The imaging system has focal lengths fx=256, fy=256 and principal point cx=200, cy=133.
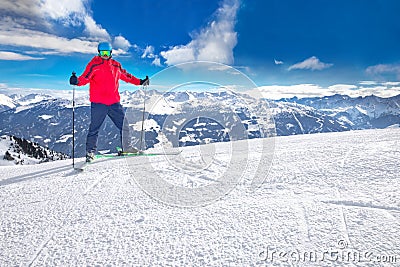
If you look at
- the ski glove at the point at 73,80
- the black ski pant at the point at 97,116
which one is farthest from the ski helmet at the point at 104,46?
the black ski pant at the point at 97,116

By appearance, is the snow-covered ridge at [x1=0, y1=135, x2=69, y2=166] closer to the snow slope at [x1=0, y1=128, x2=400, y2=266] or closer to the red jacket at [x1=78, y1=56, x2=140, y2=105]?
the red jacket at [x1=78, y1=56, x2=140, y2=105]

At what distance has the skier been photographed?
19.5ft

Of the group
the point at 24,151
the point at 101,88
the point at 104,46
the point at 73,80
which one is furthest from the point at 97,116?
the point at 24,151

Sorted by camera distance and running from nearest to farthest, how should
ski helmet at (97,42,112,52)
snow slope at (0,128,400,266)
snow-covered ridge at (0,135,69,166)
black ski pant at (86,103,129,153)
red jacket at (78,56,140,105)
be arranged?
1. snow slope at (0,128,400,266)
2. red jacket at (78,56,140,105)
3. ski helmet at (97,42,112,52)
4. black ski pant at (86,103,129,153)
5. snow-covered ridge at (0,135,69,166)

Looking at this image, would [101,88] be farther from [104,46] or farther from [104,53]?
[104,46]

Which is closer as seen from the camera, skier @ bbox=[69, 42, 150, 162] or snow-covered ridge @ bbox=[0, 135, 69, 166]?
skier @ bbox=[69, 42, 150, 162]

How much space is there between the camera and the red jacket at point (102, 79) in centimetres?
588

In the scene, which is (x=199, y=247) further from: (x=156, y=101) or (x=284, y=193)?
(x=156, y=101)

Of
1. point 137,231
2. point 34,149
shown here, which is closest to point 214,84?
point 137,231

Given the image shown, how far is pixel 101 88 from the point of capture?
615 cm

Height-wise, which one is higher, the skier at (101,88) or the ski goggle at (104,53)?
the ski goggle at (104,53)

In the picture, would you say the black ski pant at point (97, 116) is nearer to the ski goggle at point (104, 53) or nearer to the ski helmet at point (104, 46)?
the ski goggle at point (104, 53)

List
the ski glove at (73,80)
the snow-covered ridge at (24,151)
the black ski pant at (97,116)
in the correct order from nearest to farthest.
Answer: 1. the ski glove at (73,80)
2. the black ski pant at (97,116)
3. the snow-covered ridge at (24,151)

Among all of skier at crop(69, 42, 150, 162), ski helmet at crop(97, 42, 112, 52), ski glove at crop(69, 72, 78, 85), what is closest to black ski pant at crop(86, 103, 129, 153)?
skier at crop(69, 42, 150, 162)
